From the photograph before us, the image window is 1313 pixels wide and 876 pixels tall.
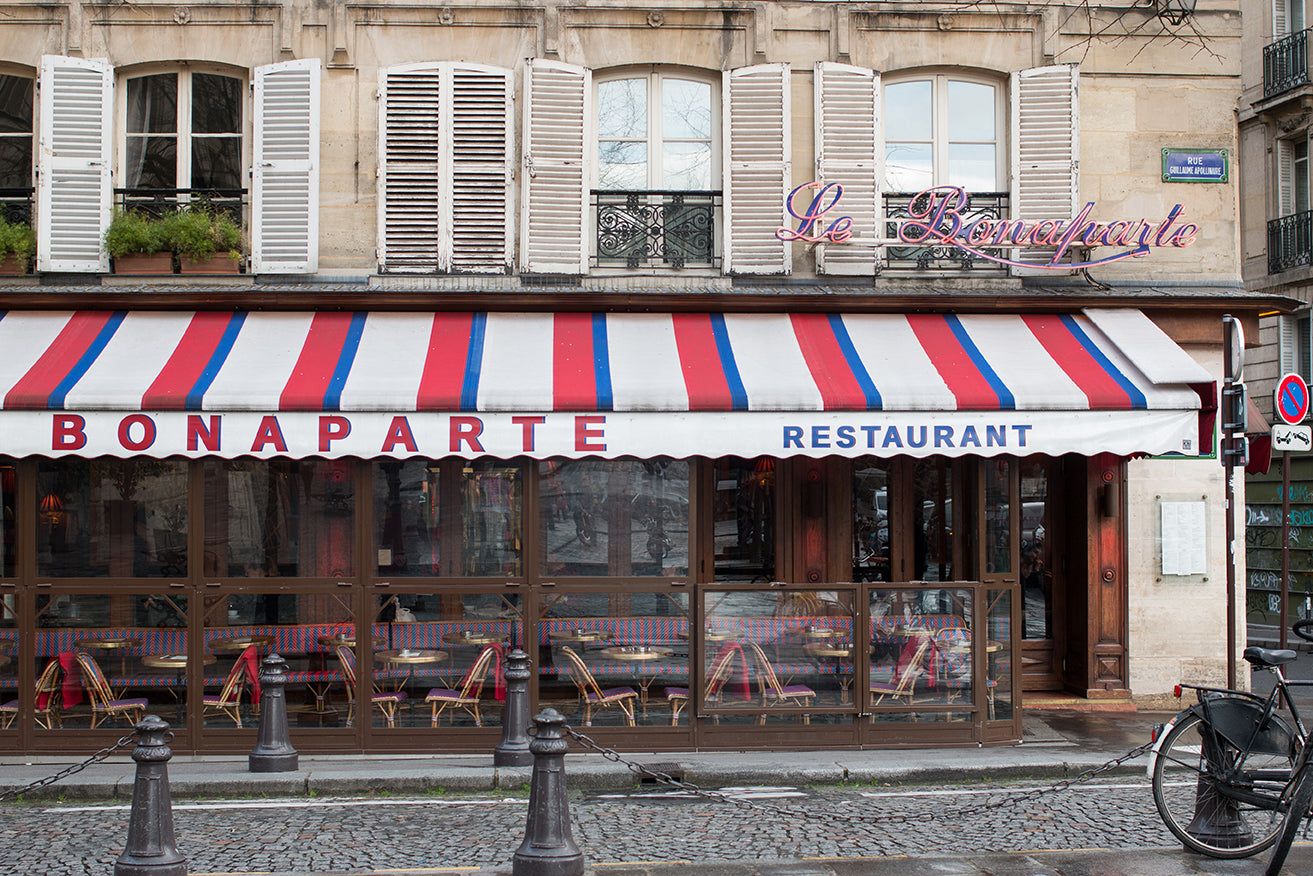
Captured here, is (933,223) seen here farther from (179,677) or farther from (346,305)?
(179,677)

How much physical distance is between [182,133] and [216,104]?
17.3 inches

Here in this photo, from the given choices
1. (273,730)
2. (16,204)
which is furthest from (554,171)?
(273,730)

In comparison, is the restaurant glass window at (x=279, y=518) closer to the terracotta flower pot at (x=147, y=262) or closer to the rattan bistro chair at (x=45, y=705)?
the rattan bistro chair at (x=45, y=705)

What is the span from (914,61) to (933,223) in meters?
1.79

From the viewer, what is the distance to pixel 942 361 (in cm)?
1021

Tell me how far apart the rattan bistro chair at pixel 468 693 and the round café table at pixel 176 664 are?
1861mm

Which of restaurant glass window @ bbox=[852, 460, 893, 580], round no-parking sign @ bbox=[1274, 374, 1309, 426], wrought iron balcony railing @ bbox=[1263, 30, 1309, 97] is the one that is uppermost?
wrought iron balcony railing @ bbox=[1263, 30, 1309, 97]

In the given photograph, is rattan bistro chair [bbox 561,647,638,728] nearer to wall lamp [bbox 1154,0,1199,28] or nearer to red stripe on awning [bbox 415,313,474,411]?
red stripe on awning [bbox 415,313,474,411]

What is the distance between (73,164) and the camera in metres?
11.1

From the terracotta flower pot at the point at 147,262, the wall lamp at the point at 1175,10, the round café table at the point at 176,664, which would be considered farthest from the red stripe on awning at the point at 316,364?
the wall lamp at the point at 1175,10

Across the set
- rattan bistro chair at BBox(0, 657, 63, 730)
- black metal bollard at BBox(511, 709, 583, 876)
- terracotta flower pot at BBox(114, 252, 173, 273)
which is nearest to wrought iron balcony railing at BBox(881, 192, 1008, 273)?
terracotta flower pot at BBox(114, 252, 173, 273)

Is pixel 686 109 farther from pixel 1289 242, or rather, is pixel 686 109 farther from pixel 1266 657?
pixel 1289 242

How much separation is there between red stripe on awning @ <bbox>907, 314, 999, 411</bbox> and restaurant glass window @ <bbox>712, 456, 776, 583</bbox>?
6.70 feet

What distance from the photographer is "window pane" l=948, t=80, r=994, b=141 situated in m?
11.9
